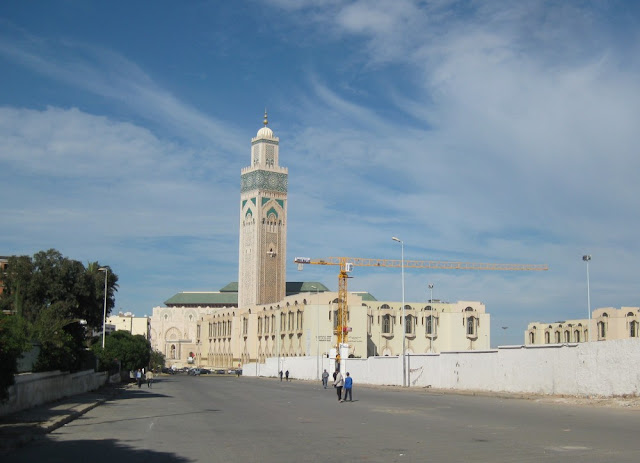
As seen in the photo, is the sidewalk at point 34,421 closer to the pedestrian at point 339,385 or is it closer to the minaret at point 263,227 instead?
the pedestrian at point 339,385

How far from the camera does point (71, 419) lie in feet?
75.4

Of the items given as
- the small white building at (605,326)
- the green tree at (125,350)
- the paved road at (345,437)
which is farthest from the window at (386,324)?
the paved road at (345,437)

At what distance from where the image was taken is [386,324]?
11669 centimetres

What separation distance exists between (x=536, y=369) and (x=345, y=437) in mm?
25609

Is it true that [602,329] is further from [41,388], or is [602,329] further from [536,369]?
[41,388]

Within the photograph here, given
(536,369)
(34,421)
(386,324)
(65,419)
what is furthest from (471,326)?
(34,421)

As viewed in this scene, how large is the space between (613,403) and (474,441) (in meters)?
16.3

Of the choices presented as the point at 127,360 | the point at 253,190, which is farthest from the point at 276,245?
the point at 127,360

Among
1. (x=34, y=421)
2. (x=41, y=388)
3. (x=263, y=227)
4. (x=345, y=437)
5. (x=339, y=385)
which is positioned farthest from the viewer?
(x=263, y=227)

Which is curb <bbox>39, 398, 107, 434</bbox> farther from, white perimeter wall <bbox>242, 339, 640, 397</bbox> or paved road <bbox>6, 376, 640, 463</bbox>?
white perimeter wall <bbox>242, 339, 640, 397</bbox>

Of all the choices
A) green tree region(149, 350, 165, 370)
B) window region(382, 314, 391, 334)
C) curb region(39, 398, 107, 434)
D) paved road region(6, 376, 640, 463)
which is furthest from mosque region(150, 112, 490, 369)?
paved road region(6, 376, 640, 463)

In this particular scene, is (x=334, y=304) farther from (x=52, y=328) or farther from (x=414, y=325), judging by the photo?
(x=52, y=328)

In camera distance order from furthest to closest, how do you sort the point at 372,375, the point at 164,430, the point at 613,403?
the point at 372,375 → the point at 613,403 → the point at 164,430

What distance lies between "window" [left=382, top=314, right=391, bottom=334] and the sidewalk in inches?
3522
